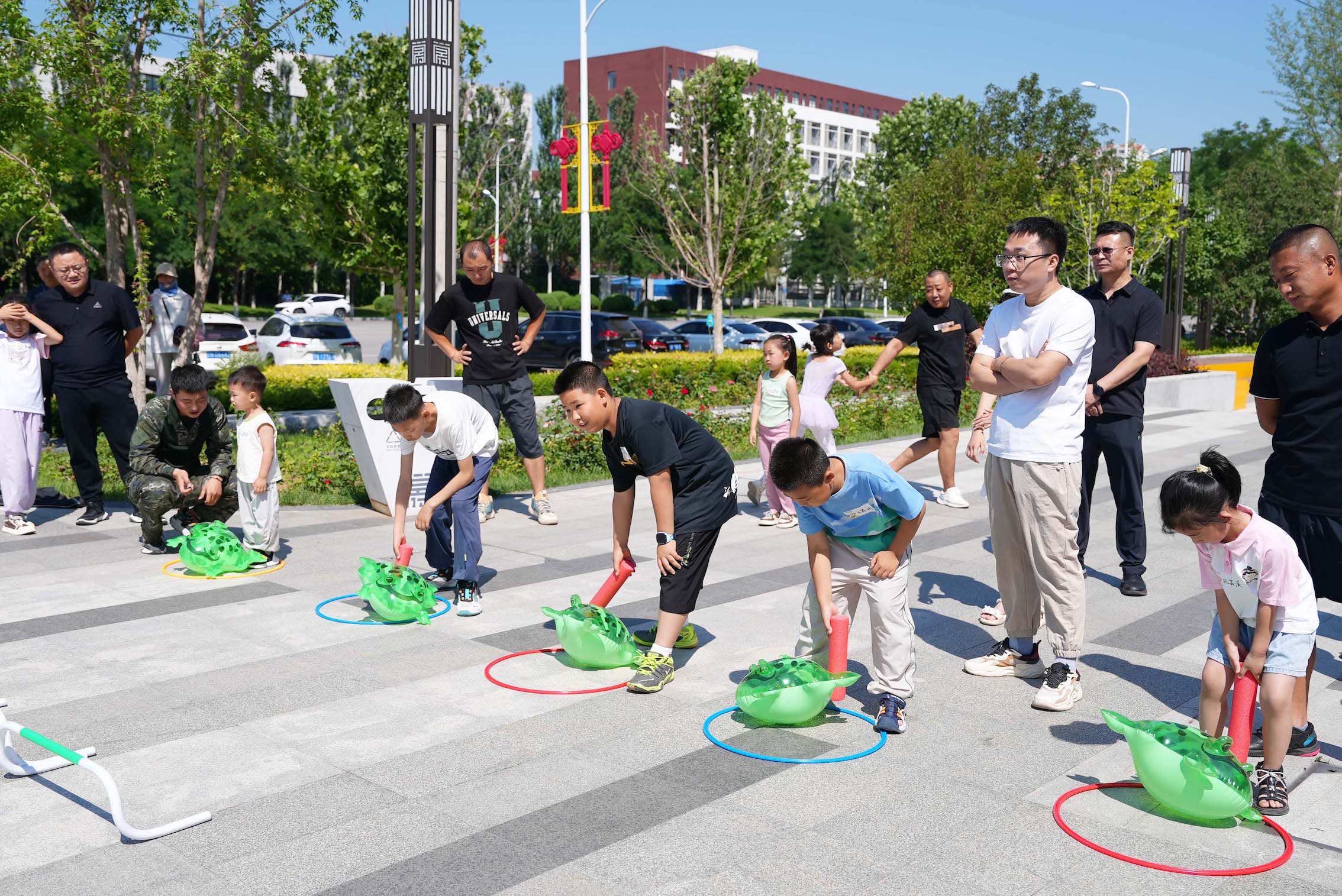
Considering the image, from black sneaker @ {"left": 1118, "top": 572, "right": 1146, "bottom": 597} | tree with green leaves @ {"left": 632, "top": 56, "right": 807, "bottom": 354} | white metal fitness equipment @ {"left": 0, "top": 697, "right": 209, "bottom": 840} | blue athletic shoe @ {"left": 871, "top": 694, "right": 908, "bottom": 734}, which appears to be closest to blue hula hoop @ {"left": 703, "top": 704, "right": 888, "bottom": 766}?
blue athletic shoe @ {"left": 871, "top": 694, "right": 908, "bottom": 734}

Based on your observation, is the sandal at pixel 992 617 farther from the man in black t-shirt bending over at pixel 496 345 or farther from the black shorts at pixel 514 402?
the black shorts at pixel 514 402

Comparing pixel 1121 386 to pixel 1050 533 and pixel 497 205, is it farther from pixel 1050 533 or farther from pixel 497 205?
pixel 497 205

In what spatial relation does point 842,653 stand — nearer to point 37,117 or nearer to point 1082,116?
point 37,117

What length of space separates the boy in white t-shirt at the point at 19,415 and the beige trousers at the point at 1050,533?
6.93 m

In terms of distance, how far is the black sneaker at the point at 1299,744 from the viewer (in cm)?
423

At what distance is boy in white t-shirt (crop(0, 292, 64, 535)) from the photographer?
8.23 meters

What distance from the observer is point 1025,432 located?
4922 mm

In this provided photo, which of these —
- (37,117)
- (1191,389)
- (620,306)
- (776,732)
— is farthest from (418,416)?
(620,306)

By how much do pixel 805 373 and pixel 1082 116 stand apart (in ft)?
109

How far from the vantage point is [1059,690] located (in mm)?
4797

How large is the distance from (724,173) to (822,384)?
20768 mm

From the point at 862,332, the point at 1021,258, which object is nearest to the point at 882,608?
the point at 1021,258

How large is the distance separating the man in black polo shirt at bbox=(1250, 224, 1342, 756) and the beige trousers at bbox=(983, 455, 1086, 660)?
30.8 inches

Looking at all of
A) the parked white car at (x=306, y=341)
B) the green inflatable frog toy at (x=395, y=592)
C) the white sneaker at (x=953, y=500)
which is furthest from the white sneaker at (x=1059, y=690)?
the parked white car at (x=306, y=341)
